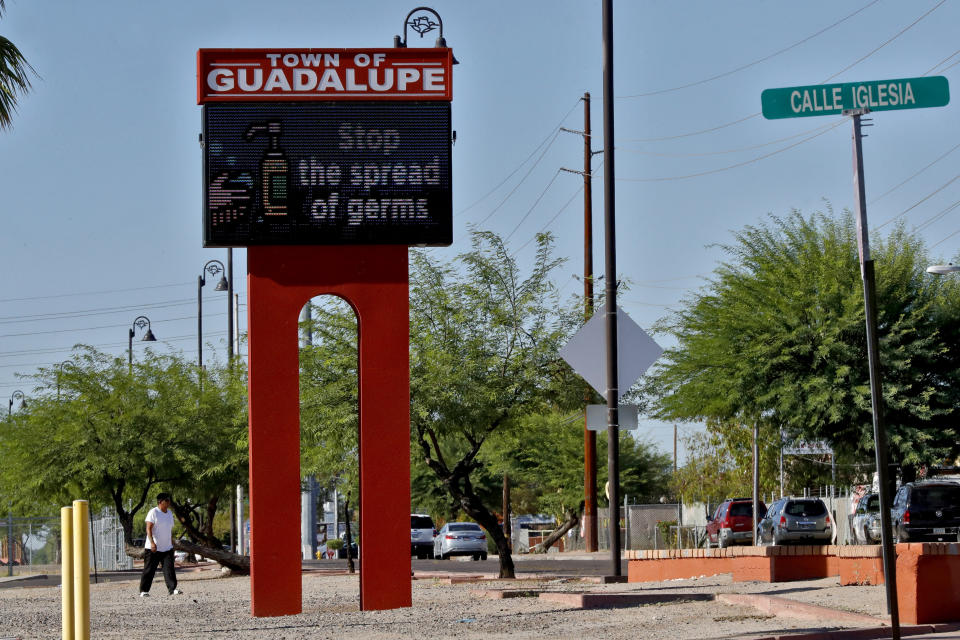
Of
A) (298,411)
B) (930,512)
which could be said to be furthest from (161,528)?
(930,512)

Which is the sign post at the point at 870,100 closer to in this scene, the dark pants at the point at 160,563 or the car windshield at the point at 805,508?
the dark pants at the point at 160,563

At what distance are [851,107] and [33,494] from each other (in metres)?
27.2

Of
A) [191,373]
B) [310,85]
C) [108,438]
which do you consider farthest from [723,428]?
[310,85]

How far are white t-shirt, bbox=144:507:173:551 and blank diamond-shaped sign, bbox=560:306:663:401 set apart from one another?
27.9 ft

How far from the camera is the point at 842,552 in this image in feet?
52.4

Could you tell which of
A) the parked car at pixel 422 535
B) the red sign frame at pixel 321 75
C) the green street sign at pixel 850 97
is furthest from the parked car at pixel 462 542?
the green street sign at pixel 850 97

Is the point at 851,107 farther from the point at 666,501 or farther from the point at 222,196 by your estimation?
the point at 666,501

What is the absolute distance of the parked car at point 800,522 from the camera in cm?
3231

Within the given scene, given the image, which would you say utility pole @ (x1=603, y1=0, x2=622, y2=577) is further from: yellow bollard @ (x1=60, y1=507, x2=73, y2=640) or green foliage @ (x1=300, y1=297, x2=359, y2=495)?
yellow bollard @ (x1=60, y1=507, x2=73, y2=640)

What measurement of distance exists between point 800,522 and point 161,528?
674 inches

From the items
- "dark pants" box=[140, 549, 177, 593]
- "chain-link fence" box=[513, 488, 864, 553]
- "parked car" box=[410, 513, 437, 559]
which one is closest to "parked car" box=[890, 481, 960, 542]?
"chain-link fence" box=[513, 488, 864, 553]

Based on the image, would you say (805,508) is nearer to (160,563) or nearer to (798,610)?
(160,563)

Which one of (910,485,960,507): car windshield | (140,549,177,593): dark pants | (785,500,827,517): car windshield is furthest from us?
(785,500,827,517): car windshield

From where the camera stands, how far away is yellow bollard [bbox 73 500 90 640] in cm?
917
